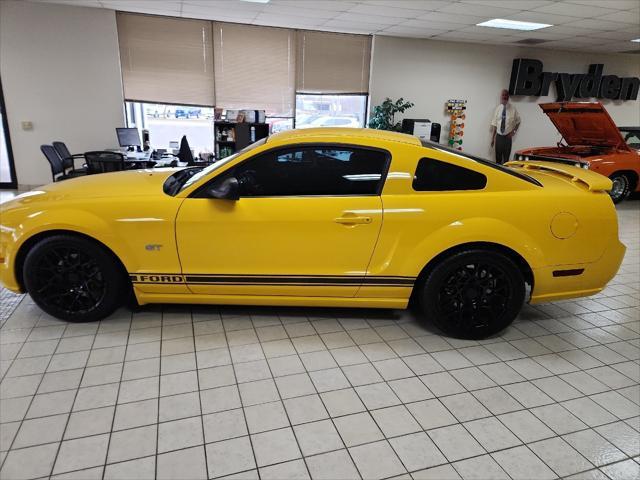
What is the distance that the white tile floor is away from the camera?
183 cm

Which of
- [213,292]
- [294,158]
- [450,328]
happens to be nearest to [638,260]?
[450,328]

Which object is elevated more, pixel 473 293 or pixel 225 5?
pixel 225 5

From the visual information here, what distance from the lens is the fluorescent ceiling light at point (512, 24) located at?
707cm

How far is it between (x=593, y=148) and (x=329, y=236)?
6.95m

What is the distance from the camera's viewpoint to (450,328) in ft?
9.25

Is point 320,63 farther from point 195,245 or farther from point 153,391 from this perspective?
point 153,391

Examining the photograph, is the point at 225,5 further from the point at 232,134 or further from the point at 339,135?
the point at 339,135

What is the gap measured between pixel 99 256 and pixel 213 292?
Answer: 75 cm

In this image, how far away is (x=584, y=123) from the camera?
6859 millimetres

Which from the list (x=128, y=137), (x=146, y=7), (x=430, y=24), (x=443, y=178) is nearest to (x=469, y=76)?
(x=430, y=24)

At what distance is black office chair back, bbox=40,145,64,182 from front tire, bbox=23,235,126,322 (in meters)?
3.97

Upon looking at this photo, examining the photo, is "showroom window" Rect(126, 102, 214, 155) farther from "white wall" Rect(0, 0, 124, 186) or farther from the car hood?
the car hood

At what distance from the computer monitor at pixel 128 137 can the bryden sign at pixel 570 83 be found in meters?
8.00

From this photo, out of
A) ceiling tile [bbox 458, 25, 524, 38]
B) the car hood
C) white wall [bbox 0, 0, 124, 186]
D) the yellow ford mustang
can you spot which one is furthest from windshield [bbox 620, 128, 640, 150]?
white wall [bbox 0, 0, 124, 186]
